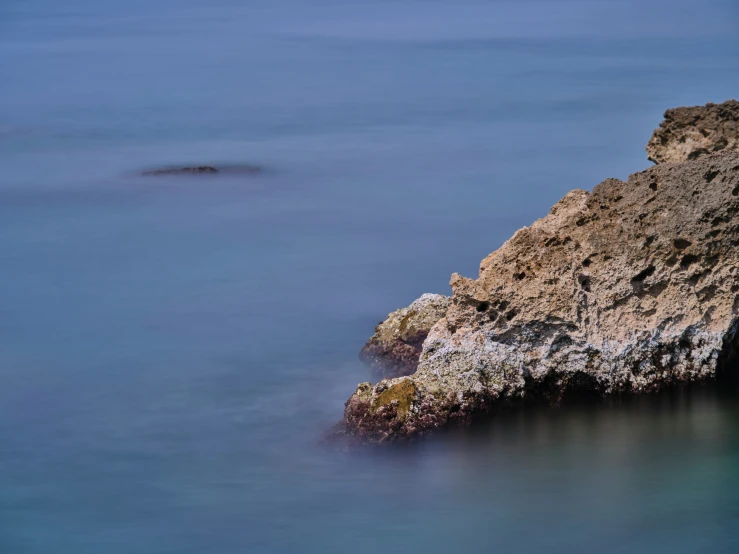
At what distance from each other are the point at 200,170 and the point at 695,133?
1836 centimetres

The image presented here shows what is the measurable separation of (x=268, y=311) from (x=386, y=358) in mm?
4235

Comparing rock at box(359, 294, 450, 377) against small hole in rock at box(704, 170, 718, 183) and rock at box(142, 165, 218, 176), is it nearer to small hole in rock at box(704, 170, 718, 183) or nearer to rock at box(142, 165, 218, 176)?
small hole in rock at box(704, 170, 718, 183)

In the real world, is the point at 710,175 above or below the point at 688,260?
A: above

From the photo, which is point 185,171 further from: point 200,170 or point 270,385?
point 270,385

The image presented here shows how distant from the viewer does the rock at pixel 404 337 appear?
15383 mm

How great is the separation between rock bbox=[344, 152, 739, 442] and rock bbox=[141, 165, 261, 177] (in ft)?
61.7

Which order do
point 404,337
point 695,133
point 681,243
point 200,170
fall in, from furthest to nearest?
point 200,170 → point 404,337 → point 695,133 → point 681,243

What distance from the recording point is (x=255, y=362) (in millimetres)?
16812

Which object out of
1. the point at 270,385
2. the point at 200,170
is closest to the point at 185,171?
the point at 200,170

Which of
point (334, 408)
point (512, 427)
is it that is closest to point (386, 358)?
point (334, 408)

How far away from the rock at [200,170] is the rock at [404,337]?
16.3 meters

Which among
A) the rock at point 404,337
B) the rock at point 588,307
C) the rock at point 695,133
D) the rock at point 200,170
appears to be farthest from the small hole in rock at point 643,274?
the rock at point 200,170

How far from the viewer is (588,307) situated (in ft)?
43.9

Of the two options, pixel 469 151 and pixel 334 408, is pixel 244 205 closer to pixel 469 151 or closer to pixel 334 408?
pixel 469 151
